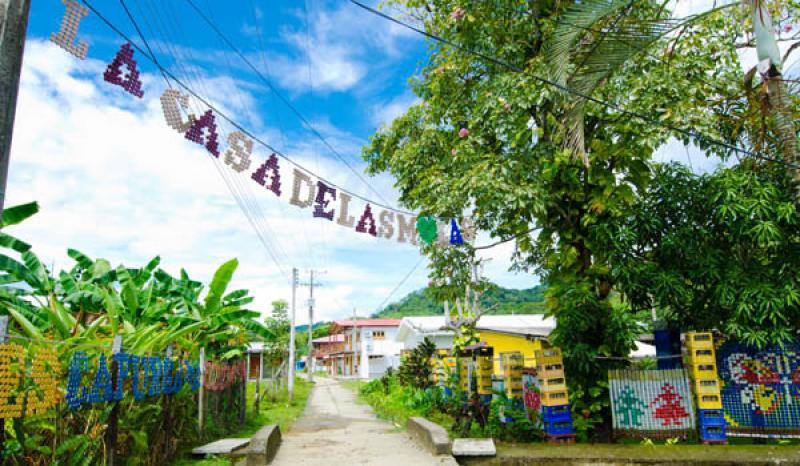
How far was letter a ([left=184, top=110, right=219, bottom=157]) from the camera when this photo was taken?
22.3ft

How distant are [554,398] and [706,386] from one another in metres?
2.09

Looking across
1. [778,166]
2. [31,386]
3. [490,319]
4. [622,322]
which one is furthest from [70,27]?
[490,319]

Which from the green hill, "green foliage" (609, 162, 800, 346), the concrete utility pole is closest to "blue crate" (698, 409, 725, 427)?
"green foliage" (609, 162, 800, 346)

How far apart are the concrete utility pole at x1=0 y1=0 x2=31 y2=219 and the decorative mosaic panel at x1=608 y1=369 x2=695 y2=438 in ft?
26.8

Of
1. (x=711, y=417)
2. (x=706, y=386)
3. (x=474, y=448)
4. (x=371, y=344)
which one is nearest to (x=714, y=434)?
(x=711, y=417)

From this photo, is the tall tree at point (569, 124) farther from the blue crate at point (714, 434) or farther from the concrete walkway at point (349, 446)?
the concrete walkway at point (349, 446)

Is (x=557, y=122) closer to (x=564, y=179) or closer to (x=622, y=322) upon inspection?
(x=564, y=179)

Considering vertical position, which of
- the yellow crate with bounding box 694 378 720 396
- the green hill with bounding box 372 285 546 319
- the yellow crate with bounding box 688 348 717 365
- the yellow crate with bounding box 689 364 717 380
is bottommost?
the yellow crate with bounding box 694 378 720 396

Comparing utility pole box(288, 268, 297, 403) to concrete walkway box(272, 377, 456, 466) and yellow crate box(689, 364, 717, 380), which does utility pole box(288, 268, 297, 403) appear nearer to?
concrete walkway box(272, 377, 456, 466)

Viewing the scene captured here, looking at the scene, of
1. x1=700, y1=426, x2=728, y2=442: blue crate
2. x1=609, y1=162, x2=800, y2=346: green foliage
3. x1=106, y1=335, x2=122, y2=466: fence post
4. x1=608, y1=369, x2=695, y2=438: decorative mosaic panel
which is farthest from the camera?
x1=608, y1=369, x2=695, y2=438: decorative mosaic panel

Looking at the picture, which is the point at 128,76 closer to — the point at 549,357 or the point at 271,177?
the point at 271,177

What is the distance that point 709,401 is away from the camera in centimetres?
768

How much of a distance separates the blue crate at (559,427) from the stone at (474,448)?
4.58 feet

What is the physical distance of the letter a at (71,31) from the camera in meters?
5.11
